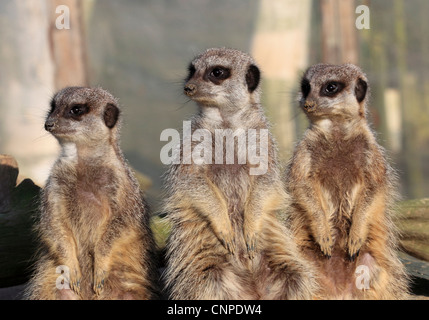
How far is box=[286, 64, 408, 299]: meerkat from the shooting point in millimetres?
3561

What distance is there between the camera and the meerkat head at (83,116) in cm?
342

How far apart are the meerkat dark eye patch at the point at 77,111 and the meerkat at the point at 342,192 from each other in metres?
1.18

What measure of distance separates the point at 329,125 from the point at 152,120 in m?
5.30

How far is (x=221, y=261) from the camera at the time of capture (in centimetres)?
333

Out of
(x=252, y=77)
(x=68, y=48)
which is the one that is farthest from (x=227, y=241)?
(x=68, y=48)

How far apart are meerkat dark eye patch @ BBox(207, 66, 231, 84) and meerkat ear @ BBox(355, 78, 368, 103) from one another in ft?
2.37

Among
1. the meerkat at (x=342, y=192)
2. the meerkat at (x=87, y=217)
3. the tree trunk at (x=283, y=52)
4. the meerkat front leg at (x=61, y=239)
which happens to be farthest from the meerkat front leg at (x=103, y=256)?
the tree trunk at (x=283, y=52)

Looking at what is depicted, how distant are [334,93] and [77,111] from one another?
4.54ft

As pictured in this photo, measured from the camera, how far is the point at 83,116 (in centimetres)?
348

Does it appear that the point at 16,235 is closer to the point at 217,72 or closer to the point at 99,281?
the point at 99,281

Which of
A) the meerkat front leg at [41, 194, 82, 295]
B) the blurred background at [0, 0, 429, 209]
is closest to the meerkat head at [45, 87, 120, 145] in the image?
the meerkat front leg at [41, 194, 82, 295]

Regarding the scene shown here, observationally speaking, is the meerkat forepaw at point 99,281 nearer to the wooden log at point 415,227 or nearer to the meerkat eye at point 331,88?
the meerkat eye at point 331,88

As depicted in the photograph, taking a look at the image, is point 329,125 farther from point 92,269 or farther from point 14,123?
point 14,123
